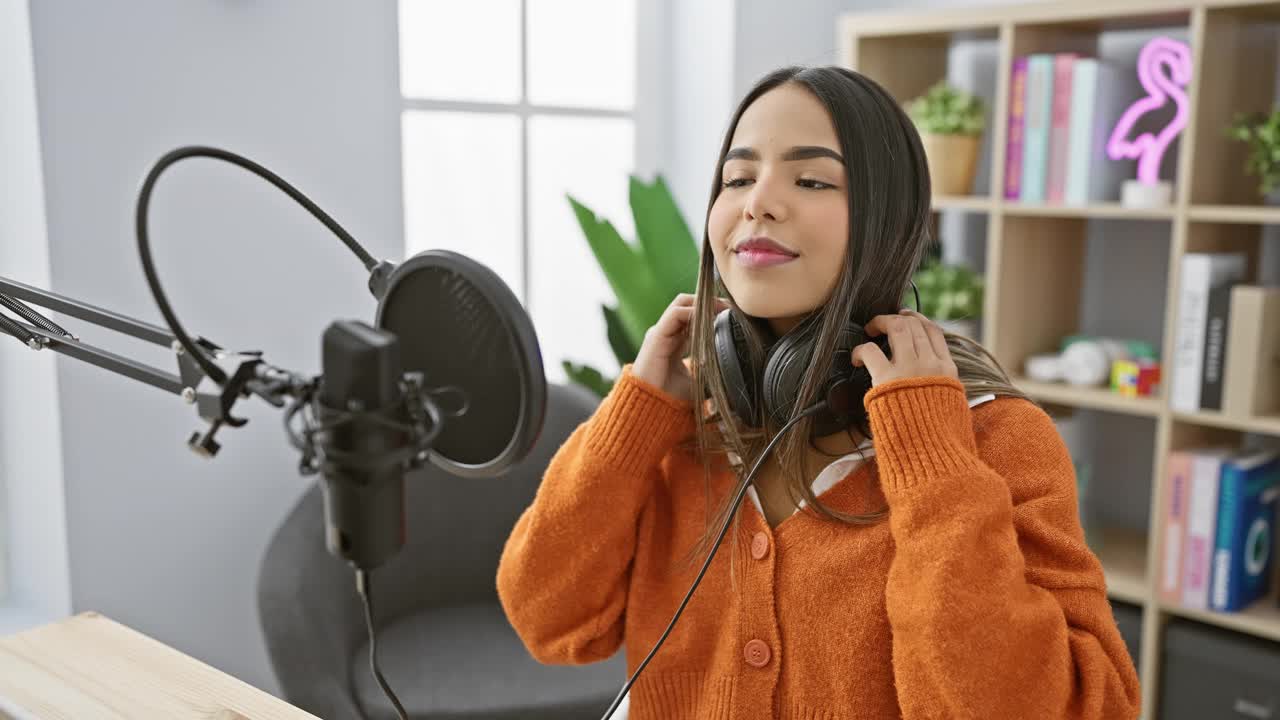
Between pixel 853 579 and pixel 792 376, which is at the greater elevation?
pixel 792 376

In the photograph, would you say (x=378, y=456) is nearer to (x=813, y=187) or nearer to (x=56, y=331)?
(x=56, y=331)

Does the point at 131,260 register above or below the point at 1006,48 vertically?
below

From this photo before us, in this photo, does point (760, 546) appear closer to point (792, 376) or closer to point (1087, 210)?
point (792, 376)

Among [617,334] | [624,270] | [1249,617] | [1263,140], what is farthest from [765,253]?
[1249,617]

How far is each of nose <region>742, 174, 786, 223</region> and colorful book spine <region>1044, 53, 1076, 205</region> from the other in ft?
5.08

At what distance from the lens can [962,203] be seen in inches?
100

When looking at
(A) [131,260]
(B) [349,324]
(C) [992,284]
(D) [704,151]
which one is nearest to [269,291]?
(A) [131,260]

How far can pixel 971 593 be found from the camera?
3.08ft

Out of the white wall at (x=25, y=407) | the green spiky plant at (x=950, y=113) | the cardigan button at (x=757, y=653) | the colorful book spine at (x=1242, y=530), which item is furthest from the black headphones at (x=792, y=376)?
the green spiky plant at (x=950, y=113)

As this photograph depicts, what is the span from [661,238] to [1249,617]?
1.39 meters

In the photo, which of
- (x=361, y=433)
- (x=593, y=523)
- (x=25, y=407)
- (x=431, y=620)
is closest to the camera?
(x=361, y=433)

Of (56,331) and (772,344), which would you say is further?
(772,344)

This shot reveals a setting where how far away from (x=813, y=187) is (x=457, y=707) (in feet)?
3.63

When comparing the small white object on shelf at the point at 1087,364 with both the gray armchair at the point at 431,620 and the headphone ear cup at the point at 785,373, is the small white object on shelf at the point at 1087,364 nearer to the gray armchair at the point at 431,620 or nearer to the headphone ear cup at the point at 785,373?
the gray armchair at the point at 431,620
